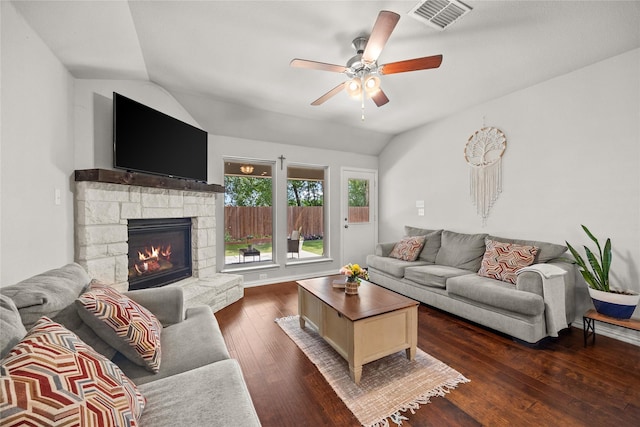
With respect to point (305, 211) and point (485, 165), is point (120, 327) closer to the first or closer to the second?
point (305, 211)

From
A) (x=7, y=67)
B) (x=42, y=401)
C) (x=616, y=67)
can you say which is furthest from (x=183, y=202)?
(x=616, y=67)

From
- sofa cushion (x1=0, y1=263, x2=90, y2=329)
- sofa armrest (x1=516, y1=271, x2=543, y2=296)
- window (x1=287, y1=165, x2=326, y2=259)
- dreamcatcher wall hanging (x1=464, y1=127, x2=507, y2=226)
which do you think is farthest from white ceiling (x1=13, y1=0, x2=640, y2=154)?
sofa armrest (x1=516, y1=271, x2=543, y2=296)

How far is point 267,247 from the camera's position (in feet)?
14.6

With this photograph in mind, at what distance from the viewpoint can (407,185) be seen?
15.6 ft

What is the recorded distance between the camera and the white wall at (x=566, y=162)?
245 centimetres

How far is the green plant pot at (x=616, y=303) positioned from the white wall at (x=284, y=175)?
132 inches

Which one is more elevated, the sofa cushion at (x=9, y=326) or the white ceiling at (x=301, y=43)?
the white ceiling at (x=301, y=43)

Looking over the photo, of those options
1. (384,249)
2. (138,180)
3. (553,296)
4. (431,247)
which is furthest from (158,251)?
(553,296)

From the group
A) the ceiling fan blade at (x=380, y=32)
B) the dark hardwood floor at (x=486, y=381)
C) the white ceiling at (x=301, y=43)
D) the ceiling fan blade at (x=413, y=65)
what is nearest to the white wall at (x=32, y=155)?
the white ceiling at (x=301, y=43)

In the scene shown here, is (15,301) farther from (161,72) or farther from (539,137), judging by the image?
(539,137)

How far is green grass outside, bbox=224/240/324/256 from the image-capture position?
162 inches

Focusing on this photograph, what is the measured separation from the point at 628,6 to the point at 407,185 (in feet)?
10.1

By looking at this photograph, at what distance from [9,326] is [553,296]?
346 cm

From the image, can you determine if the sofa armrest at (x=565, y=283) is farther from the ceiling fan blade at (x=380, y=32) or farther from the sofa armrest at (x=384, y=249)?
the ceiling fan blade at (x=380, y=32)
